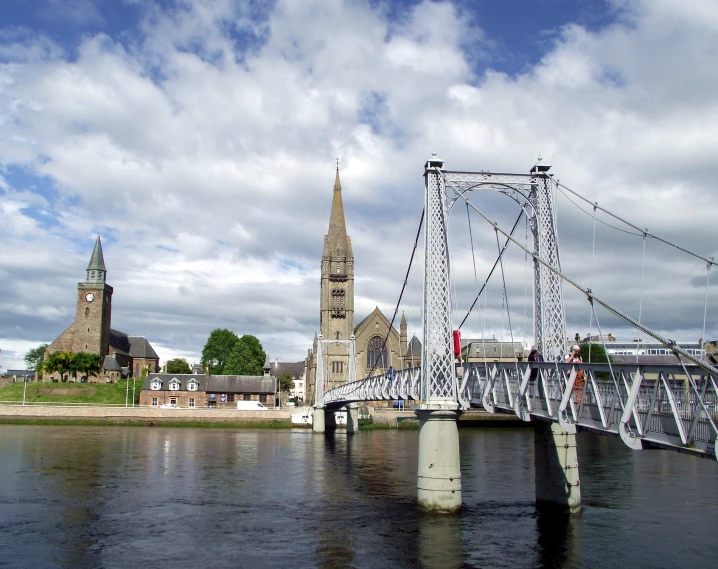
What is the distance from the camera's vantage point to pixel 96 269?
13112 cm

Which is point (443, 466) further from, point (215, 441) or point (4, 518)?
point (215, 441)

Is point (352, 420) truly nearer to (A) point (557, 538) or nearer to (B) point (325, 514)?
(B) point (325, 514)

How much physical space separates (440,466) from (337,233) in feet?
340

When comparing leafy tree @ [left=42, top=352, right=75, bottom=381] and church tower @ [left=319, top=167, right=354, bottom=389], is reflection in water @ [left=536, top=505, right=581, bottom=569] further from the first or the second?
leafy tree @ [left=42, top=352, right=75, bottom=381]

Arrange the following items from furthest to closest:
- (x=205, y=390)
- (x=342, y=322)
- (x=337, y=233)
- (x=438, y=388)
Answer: (x=337, y=233)
(x=342, y=322)
(x=205, y=390)
(x=438, y=388)

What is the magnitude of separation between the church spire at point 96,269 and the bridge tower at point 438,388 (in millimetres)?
113128

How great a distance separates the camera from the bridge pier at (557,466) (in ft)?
92.0

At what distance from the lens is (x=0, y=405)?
293 ft

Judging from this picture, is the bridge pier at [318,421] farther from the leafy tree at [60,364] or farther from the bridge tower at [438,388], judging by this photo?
the bridge tower at [438,388]

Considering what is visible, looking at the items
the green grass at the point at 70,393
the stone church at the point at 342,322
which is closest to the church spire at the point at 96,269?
the green grass at the point at 70,393

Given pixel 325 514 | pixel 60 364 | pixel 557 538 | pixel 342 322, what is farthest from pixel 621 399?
pixel 60 364

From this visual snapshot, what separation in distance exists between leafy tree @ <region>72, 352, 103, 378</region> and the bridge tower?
9869cm

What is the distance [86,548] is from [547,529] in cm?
1616

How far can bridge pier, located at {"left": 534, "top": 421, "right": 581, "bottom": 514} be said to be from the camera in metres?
28.0
